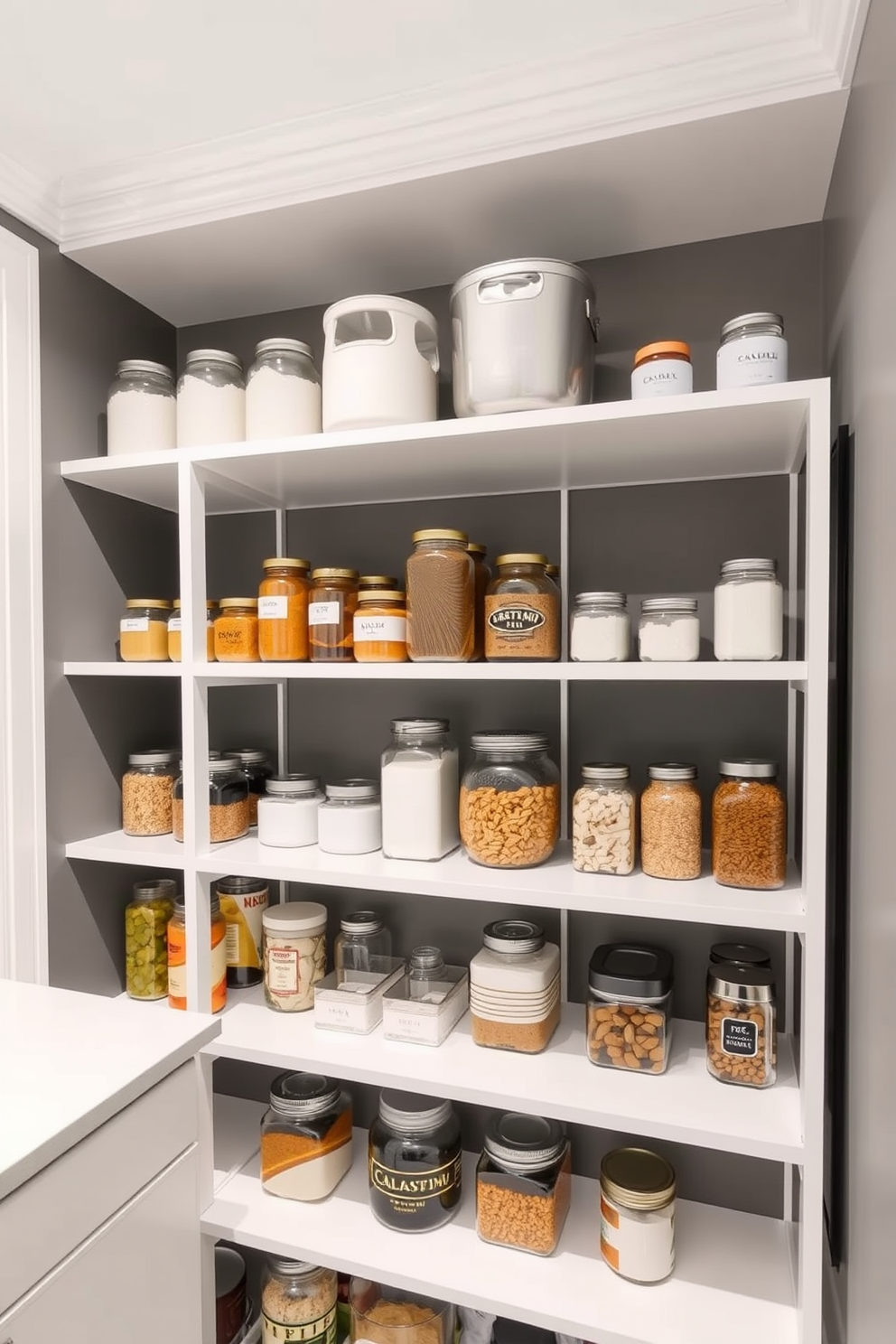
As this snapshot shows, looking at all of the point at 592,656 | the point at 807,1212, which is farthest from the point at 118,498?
the point at 807,1212

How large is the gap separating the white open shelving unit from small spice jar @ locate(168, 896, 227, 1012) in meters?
0.05

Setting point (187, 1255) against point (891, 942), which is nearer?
point (891, 942)

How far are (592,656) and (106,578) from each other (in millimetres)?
1023

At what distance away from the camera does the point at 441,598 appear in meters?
1.28

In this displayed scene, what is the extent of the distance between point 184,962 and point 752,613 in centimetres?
114

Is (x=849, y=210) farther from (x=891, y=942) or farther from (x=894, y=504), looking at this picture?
(x=891, y=942)

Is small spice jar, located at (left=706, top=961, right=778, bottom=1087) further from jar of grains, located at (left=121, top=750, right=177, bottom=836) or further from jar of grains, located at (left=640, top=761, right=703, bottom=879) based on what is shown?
jar of grains, located at (left=121, top=750, right=177, bottom=836)

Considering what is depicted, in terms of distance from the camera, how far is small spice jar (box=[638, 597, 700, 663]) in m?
1.17

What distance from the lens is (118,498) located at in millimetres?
1683

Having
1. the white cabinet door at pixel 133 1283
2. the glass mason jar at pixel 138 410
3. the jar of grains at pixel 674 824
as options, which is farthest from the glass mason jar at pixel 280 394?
the white cabinet door at pixel 133 1283

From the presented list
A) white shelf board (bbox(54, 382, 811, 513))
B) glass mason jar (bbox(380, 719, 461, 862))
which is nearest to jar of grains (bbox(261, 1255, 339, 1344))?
glass mason jar (bbox(380, 719, 461, 862))

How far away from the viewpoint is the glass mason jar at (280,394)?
1.39 meters

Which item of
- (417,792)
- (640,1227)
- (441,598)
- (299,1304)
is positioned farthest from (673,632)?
(299,1304)

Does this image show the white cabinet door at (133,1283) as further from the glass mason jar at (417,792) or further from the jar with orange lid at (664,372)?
the jar with orange lid at (664,372)
